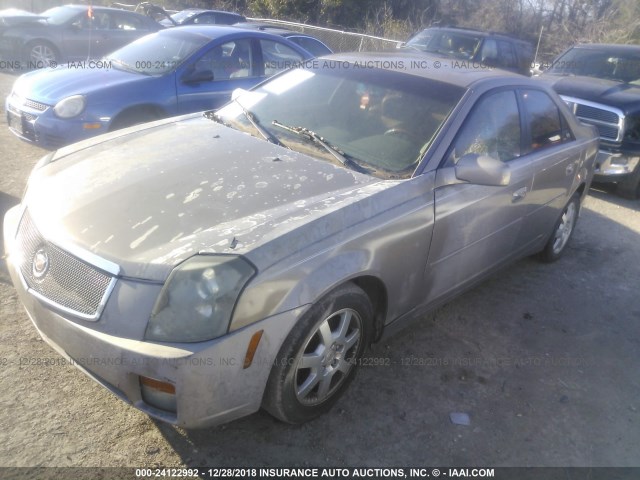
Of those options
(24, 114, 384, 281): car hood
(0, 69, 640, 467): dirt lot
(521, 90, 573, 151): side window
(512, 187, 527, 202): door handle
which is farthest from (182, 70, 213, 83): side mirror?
(512, 187, 527, 202): door handle

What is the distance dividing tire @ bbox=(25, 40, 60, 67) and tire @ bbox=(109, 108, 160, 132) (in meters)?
7.16

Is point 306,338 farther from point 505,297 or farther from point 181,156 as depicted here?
point 505,297

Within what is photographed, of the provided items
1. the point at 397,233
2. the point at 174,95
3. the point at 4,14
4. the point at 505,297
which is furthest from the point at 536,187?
the point at 4,14

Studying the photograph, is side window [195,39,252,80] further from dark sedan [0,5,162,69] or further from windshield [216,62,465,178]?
dark sedan [0,5,162,69]

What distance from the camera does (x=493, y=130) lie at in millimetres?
3590

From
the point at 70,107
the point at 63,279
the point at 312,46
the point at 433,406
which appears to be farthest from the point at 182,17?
the point at 433,406

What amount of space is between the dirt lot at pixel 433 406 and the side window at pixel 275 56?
4.31 metres

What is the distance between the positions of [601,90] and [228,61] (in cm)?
492

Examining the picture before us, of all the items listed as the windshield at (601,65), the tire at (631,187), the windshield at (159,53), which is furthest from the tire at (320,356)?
the windshield at (601,65)

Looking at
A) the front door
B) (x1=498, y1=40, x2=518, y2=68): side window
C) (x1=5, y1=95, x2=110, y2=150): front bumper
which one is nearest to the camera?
the front door

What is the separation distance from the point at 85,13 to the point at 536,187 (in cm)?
1152

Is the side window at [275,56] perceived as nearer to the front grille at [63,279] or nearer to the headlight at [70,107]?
the headlight at [70,107]

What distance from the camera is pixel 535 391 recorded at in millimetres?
3289

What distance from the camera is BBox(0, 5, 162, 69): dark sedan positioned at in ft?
38.3
